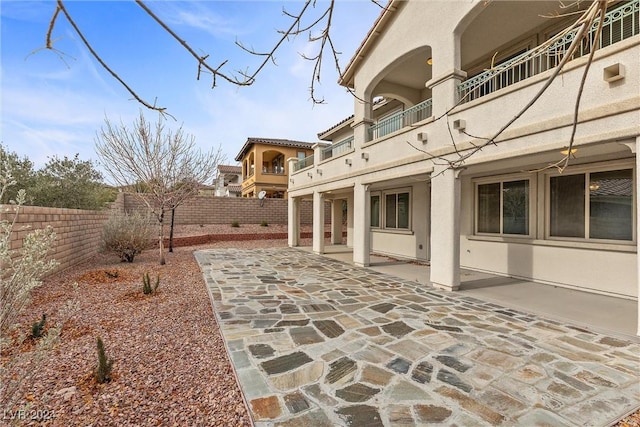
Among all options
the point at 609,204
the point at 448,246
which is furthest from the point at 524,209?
the point at 448,246

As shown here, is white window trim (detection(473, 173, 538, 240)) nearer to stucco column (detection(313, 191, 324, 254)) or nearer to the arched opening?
the arched opening

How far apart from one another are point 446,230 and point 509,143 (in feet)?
7.26

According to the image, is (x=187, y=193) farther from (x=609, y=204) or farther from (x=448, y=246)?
(x=609, y=204)

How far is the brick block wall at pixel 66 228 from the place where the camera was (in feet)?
20.4

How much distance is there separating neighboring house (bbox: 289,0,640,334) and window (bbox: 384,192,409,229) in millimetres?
1429

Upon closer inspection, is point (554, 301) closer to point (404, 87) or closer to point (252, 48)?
point (252, 48)

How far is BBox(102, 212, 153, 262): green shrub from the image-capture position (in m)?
10.0

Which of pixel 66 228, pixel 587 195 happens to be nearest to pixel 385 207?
pixel 587 195

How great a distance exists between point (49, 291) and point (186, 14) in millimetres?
6736

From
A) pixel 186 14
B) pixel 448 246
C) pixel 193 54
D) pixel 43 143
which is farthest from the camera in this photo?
pixel 448 246

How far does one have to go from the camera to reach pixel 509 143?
5.74 meters

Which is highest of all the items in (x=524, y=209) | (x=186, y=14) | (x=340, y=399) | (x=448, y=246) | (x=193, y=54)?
(x=186, y=14)

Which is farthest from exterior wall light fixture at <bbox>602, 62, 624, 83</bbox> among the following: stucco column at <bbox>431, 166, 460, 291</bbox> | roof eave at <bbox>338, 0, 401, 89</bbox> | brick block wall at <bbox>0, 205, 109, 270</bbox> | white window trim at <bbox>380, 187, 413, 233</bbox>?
brick block wall at <bbox>0, 205, 109, 270</bbox>

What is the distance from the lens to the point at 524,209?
26.2ft
